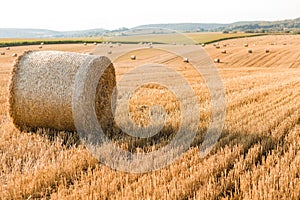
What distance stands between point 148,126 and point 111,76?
1408 mm

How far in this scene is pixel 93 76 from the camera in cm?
679

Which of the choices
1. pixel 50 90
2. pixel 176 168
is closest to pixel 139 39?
pixel 50 90

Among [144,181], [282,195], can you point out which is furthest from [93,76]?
[282,195]

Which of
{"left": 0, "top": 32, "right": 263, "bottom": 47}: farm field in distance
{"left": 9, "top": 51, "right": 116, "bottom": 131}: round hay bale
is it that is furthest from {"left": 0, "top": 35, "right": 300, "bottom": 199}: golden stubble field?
{"left": 0, "top": 32, "right": 263, "bottom": 47}: farm field in distance

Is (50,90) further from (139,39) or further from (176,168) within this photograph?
(139,39)

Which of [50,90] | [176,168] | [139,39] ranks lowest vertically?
[176,168]

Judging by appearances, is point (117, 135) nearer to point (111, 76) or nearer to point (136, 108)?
point (111, 76)

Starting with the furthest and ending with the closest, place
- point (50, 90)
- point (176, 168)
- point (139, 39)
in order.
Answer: point (139, 39), point (50, 90), point (176, 168)

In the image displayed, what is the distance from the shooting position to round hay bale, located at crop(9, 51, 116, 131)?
6.43 m

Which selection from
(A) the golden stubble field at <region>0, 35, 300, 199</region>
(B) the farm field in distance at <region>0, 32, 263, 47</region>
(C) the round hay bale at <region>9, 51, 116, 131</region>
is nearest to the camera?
(A) the golden stubble field at <region>0, 35, 300, 199</region>

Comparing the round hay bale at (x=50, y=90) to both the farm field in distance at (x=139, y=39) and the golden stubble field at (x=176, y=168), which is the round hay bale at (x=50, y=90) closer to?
the golden stubble field at (x=176, y=168)

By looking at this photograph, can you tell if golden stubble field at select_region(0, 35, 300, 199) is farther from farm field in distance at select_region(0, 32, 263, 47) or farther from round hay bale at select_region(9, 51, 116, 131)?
farm field in distance at select_region(0, 32, 263, 47)

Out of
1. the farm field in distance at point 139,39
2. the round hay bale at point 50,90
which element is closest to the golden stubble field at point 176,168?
the round hay bale at point 50,90

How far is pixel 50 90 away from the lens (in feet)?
21.3
